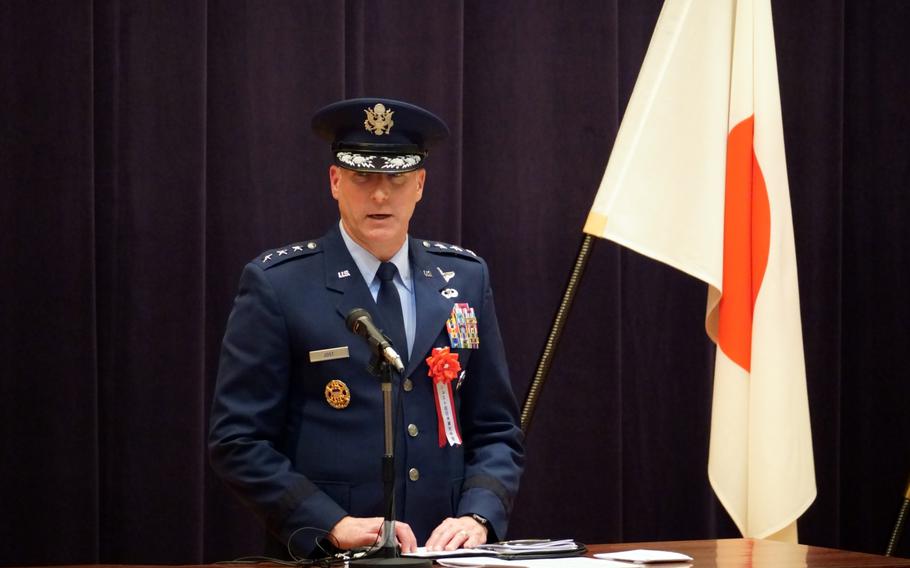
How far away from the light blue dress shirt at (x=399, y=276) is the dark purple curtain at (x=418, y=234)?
97cm

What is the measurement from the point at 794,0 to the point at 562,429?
64.6 inches

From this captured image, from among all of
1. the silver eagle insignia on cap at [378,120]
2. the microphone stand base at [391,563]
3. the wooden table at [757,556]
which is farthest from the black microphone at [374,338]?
the silver eagle insignia on cap at [378,120]

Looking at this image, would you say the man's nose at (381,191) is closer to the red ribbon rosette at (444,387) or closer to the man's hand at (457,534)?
the red ribbon rosette at (444,387)

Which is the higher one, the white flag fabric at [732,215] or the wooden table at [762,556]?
the white flag fabric at [732,215]

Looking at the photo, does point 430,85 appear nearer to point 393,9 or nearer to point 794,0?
point 393,9

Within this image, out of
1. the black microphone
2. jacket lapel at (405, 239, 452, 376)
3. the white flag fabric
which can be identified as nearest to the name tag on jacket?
jacket lapel at (405, 239, 452, 376)

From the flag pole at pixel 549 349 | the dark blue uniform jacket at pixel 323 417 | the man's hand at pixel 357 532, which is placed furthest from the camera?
the flag pole at pixel 549 349

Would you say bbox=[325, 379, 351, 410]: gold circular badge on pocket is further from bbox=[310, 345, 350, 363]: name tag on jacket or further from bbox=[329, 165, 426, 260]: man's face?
bbox=[329, 165, 426, 260]: man's face

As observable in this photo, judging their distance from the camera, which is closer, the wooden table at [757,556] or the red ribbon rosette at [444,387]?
the wooden table at [757,556]

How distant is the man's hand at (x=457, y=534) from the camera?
84.2 inches

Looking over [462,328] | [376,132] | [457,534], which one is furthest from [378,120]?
[457,534]

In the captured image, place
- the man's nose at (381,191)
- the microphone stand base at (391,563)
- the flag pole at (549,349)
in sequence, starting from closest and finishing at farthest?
the microphone stand base at (391,563) < the man's nose at (381,191) < the flag pole at (549,349)

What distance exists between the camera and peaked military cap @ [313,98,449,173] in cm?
237

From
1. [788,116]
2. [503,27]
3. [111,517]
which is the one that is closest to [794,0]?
[788,116]
